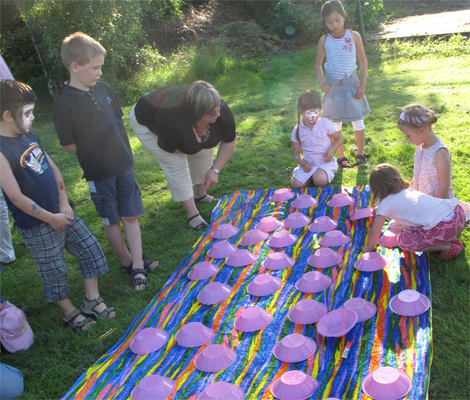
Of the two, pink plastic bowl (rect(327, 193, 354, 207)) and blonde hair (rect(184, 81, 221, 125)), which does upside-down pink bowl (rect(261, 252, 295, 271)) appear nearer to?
pink plastic bowl (rect(327, 193, 354, 207))

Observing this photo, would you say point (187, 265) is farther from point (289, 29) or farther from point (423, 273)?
point (289, 29)

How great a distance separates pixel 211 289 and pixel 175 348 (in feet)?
1.83

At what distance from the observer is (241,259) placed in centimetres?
339

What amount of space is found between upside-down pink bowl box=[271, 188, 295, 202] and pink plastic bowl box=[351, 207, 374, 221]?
2.60ft

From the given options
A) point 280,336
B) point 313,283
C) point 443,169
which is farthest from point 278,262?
point 443,169

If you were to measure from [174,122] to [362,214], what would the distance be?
1770 mm

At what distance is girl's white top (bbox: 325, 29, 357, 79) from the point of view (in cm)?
477

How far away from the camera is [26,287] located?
12.0 ft

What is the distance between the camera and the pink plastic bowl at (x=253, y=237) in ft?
11.9

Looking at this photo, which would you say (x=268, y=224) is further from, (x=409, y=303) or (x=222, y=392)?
(x=222, y=392)

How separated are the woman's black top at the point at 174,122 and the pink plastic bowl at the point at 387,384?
2.31 metres

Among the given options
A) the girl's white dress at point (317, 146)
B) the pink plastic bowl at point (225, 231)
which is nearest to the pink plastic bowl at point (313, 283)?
the pink plastic bowl at point (225, 231)

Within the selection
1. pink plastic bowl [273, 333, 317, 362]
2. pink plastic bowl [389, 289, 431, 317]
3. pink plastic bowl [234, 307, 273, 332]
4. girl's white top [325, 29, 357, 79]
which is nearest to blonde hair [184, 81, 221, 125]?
pink plastic bowl [234, 307, 273, 332]

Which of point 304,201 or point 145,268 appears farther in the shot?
point 304,201
